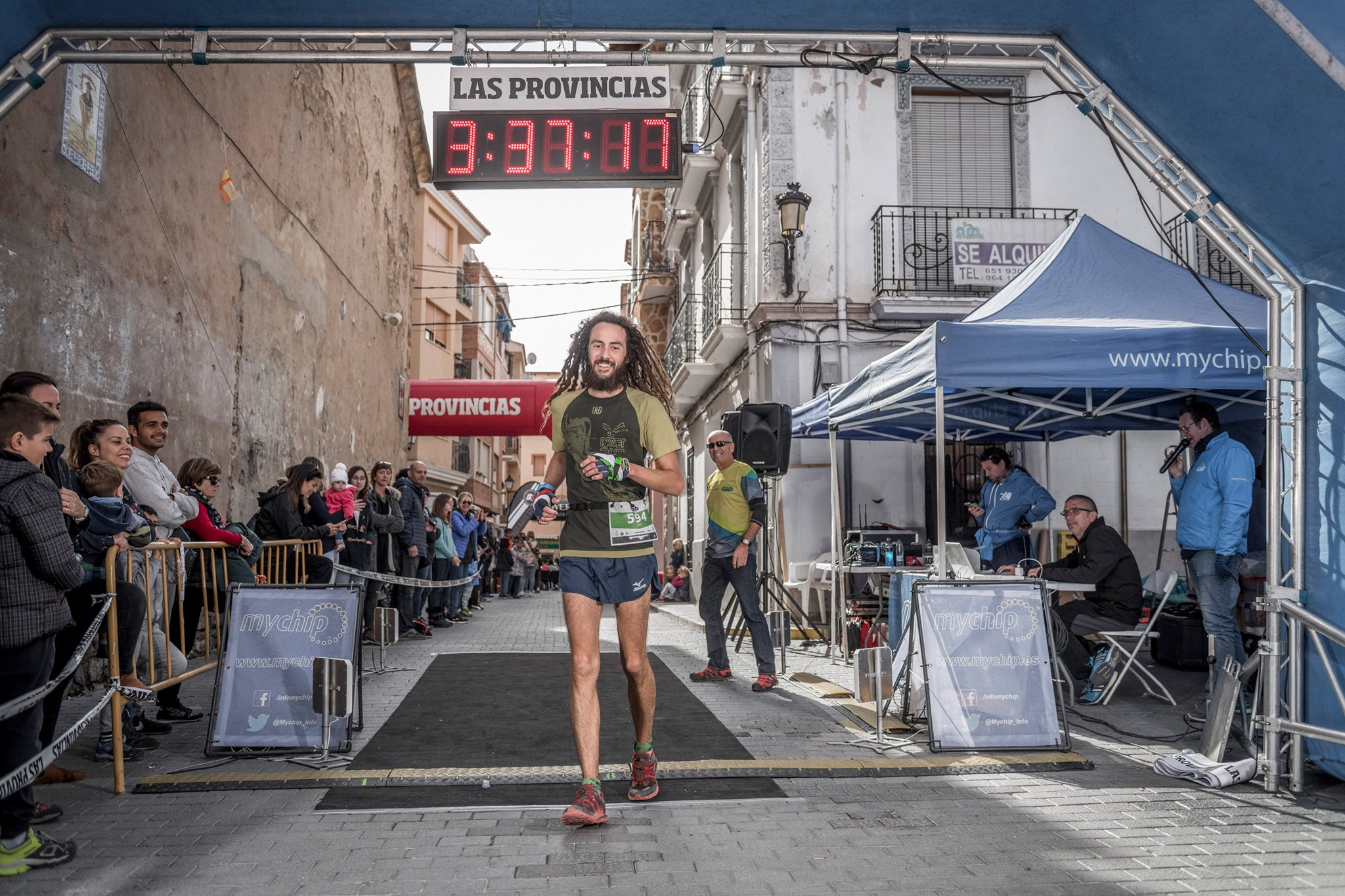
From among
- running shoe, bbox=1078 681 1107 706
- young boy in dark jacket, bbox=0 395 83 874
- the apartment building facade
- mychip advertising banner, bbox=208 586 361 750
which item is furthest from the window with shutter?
young boy in dark jacket, bbox=0 395 83 874

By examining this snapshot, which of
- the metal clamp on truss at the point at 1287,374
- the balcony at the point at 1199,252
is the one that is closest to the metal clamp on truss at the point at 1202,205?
the metal clamp on truss at the point at 1287,374

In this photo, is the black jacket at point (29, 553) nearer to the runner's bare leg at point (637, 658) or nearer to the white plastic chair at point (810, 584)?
the runner's bare leg at point (637, 658)

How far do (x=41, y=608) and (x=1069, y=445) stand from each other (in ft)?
45.0

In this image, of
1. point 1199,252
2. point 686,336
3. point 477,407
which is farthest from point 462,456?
point 1199,252

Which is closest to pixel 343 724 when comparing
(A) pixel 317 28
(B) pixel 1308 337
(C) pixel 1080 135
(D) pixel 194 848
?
(D) pixel 194 848

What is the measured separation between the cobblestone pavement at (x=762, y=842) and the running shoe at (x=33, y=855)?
5cm

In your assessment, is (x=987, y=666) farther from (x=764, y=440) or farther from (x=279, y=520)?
(x=279, y=520)

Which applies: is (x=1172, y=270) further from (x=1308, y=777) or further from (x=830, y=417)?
(x=1308, y=777)

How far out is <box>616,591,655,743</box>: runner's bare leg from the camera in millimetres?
4512

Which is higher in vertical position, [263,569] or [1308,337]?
[1308,337]

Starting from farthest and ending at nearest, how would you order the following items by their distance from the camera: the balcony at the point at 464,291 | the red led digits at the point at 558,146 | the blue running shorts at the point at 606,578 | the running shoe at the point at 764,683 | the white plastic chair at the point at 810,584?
1. the balcony at the point at 464,291
2. the white plastic chair at the point at 810,584
3. the running shoe at the point at 764,683
4. the red led digits at the point at 558,146
5. the blue running shorts at the point at 606,578

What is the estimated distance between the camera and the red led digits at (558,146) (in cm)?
734

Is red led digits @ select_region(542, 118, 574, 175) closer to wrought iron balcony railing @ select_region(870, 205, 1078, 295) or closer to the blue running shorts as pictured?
the blue running shorts

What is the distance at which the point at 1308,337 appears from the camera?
5.16 m
